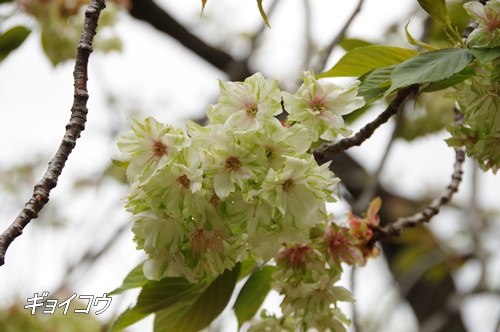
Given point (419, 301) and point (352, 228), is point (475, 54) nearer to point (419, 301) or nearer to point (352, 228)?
point (352, 228)

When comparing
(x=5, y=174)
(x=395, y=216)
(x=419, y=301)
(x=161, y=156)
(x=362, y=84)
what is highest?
(x=362, y=84)

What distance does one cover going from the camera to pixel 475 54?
644mm

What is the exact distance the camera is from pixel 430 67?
0.65 m

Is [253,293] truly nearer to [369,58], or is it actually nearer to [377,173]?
[369,58]

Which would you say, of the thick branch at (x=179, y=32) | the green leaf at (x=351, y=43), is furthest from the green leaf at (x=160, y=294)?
the thick branch at (x=179, y=32)

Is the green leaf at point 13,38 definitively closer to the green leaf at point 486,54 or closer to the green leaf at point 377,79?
the green leaf at point 377,79

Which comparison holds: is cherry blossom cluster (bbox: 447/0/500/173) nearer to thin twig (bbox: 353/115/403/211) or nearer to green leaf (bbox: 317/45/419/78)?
green leaf (bbox: 317/45/419/78)

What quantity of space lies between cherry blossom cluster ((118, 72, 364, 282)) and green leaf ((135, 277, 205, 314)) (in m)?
0.10

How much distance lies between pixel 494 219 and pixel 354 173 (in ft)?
2.18

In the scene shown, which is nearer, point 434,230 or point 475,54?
point 475,54

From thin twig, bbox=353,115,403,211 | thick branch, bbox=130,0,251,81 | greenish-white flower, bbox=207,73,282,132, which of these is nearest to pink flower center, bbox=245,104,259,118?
greenish-white flower, bbox=207,73,282,132

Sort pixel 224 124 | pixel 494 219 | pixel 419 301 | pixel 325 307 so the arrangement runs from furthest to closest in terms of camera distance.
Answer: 1. pixel 419 301
2. pixel 494 219
3. pixel 325 307
4. pixel 224 124

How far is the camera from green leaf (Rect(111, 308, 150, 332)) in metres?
0.77

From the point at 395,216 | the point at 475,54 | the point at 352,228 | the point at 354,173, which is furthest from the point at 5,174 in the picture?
the point at 475,54
